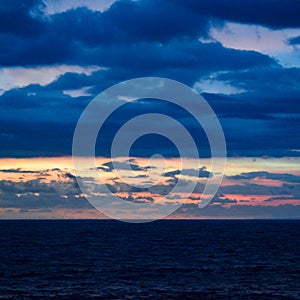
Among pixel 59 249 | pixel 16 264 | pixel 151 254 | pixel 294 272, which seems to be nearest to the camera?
pixel 294 272

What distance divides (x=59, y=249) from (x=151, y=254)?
19.6m

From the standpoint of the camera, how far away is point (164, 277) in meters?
66.3

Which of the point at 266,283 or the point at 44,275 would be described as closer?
the point at 266,283

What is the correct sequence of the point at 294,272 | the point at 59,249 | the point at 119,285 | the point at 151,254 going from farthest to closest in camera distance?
the point at 59,249 < the point at 151,254 < the point at 294,272 < the point at 119,285

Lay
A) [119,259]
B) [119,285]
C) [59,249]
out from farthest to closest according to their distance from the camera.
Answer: [59,249] < [119,259] < [119,285]

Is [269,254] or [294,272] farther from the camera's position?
[269,254]

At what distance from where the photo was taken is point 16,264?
79688mm

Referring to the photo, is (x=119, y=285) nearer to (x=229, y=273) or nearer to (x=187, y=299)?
(x=187, y=299)

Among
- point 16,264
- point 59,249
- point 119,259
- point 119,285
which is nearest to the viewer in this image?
point 119,285

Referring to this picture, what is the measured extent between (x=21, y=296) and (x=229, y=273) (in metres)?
27.5

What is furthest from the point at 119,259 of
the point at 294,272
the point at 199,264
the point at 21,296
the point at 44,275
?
the point at 21,296

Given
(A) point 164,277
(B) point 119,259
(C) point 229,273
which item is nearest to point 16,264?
(B) point 119,259

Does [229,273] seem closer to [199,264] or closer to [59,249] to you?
[199,264]

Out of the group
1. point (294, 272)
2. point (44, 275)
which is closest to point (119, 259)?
point (44, 275)
